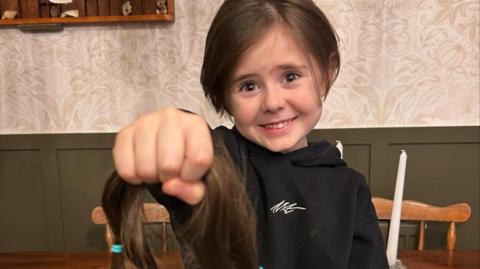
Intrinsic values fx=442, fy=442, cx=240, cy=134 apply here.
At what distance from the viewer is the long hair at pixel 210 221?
1.02ft

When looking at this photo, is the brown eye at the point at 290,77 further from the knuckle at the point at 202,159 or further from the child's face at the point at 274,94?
the knuckle at the point at 202,159

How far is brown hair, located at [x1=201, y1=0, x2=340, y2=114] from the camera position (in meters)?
0.56

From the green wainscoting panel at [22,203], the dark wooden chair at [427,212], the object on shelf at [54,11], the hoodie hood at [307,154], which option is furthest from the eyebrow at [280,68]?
the green wainscoting panel at [22,203]

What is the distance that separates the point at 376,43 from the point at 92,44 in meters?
0.88

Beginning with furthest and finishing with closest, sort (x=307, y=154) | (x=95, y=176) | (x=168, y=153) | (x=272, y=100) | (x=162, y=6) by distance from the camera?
1. (x=95, y=176)
2. (x=162, y=6)
3. (x=307, y=154)
4. (x=272, y=100)
5. (x=168, y=153)

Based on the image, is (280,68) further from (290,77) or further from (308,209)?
(308,209)

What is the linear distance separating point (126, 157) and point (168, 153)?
0.03 metres

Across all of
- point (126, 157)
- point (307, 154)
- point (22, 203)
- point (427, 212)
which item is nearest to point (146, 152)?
point (126, 157)

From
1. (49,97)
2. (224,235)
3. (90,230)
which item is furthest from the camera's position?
(90,230)

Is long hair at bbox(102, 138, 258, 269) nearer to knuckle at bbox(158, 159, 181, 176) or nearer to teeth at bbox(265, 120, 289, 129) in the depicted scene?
knuckle at bbox(158, 159, 181, 176)

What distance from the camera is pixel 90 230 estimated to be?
5.08 ft

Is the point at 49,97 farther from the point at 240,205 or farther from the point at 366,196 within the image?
the point at 240,205

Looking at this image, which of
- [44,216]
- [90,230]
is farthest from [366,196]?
[44,216]

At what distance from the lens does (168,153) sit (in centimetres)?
28
